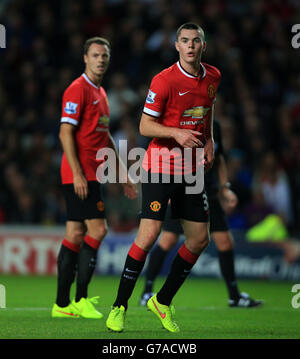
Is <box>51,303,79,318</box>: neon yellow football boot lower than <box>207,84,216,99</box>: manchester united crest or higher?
lower

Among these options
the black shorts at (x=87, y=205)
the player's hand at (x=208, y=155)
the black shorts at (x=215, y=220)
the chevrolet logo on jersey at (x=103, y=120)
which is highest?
the chevrolet logo on jersey at (x=103, y=120)

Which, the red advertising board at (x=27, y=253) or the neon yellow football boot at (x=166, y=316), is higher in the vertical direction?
the neon yellow football boot at (x=166, y=316)

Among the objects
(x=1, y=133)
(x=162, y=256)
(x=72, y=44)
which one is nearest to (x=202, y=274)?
(x=162, y=256)

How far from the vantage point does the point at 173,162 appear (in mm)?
5914

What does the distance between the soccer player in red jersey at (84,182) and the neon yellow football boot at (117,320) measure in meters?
1.01

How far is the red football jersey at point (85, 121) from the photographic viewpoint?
6.80 meters

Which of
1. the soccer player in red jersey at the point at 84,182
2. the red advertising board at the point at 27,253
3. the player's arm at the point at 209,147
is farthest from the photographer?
the red advertising board at the point at 27,253

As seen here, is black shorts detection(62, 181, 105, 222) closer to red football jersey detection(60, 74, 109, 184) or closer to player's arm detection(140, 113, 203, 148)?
red football jersey detection(60, 74, 109, 184)

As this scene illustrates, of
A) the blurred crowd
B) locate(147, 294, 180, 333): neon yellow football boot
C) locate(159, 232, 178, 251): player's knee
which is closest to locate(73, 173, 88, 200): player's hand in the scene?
locate(147, 294, 180, 333): neon yellow football boot

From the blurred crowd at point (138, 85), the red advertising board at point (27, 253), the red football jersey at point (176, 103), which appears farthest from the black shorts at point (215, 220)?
the red advertising board at point (27, 253)

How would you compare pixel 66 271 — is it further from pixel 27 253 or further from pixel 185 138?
pixel 27 253

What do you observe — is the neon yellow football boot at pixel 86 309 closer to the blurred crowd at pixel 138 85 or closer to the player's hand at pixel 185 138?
the player's hand at pixel 185 138

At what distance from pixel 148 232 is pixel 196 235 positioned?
16.3 inches

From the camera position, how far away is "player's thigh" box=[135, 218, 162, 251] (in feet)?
19.1
